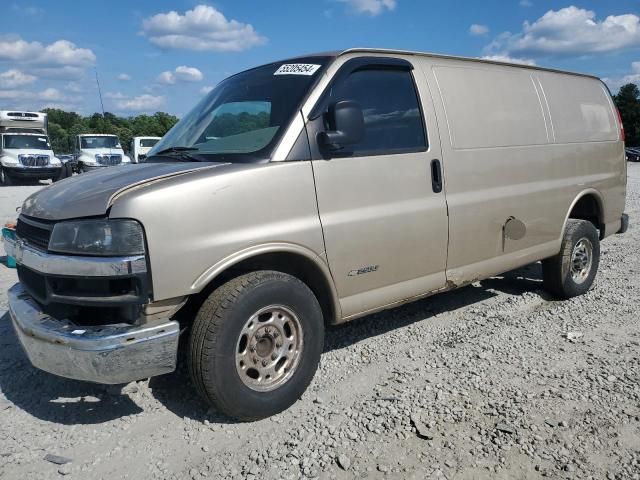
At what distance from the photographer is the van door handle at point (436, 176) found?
3.82 m

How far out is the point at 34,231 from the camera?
3.04 meters

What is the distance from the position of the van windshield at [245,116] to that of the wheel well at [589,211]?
137 inches

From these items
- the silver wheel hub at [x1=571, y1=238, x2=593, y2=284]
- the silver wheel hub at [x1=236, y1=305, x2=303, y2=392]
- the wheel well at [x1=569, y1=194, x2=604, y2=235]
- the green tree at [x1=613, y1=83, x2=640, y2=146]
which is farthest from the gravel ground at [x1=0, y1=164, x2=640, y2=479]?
the green tree at [x1=613, y1=83, x2=640, y2=146]

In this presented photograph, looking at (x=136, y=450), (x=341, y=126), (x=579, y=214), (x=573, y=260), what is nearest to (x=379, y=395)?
(x=136, y=450)

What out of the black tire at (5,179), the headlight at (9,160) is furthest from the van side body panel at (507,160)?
the black tire at (5,179)

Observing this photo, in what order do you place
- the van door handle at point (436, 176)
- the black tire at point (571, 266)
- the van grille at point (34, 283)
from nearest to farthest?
the van grille at point (34, 283)
the van door handle at point (436, 176)
the black tire at point (571, 266)

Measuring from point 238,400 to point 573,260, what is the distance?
391 centimetres

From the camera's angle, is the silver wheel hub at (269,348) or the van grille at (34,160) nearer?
the silver wheel hub at (269,348)

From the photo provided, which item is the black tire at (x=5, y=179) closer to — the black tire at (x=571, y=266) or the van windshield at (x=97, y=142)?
the van windshield at (x=97, y=142)

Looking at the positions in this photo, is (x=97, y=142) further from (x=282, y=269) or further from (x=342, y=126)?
(x=342, y=126)

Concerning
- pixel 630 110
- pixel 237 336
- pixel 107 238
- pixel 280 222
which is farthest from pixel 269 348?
pixel 630 110

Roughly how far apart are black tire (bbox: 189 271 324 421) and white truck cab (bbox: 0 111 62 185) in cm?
2152

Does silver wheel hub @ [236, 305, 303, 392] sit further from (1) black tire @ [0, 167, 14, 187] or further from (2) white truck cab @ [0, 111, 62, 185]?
(1) black tire @ [0, 167, 14, 187]

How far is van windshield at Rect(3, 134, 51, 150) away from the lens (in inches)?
846
